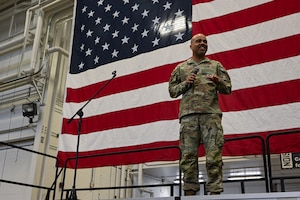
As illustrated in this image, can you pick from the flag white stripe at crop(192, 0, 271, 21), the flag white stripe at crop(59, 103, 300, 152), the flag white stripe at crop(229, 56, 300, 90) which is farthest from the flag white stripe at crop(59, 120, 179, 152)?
the flag white stripe at crop(192, 0, 271, 21)

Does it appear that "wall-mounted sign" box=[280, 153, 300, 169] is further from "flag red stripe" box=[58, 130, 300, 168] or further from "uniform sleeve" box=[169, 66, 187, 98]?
"uniform sleeve" box=[169, 66, 187, 98]

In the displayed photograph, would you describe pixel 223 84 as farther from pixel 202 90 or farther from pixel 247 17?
pixel 247 17

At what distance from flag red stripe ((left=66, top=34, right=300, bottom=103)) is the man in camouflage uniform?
96 centimetres

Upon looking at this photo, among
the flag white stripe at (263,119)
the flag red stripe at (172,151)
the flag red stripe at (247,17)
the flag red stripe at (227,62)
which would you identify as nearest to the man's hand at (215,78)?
the flag red stripe at (172,151)

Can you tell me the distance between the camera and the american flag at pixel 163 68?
11.5ft

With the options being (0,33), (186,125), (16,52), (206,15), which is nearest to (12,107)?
(16,52)

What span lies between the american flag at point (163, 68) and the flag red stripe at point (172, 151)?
0.04ft

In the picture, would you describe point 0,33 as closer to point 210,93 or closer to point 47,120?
point 47,120

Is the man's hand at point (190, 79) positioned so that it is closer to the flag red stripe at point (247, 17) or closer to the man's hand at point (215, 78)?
the man's hand at point (215, 78)

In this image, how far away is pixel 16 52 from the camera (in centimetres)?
716

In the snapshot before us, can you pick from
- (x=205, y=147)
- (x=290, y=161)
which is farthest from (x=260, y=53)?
(x=290, y=161)

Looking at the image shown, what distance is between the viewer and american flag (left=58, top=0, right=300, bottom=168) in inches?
138

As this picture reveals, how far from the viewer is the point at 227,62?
12.5 feet

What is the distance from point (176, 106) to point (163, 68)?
0.55 metres
